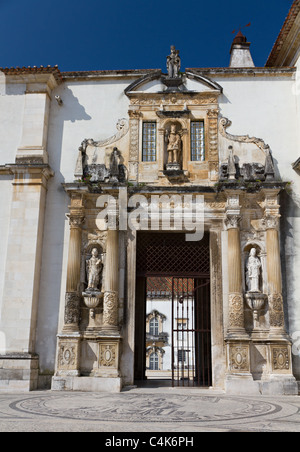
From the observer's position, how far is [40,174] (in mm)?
13516

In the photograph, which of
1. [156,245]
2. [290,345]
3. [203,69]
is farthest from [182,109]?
[290,345]

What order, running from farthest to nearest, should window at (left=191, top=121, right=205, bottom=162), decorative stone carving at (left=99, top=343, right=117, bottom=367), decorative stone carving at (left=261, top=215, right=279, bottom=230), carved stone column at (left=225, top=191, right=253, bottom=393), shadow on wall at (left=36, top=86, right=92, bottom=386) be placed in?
window at (left=191, top=121, right=205, bottom=162) < decorative stone carving at (left=261, top=215, right=279, bottom=230) < shadow on wall at (left=36, top=86, right=92, bottom=386) < decorative stone carving at (left=99, top=343, right=117, bottom=367) < carved stone column at (left=225, top=191, right=253, bottom=393)

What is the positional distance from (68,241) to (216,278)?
426cm

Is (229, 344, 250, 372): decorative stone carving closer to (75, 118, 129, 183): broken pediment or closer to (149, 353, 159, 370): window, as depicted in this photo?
(75, 118, 129, 183): broken pediment

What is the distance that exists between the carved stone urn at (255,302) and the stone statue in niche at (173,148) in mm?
4156

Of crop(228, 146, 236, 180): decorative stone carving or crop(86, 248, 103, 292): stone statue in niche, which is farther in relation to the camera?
crop(228, 146, 236, 180): decorative stone carving

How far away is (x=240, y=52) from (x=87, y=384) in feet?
52.8

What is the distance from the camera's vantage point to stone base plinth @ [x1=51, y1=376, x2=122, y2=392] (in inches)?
468

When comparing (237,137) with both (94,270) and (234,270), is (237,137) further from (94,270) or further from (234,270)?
(94,270)

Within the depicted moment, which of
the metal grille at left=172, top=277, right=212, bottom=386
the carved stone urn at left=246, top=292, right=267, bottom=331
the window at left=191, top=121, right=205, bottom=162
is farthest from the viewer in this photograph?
the window at left=191, top=121, right=205, bottom=162

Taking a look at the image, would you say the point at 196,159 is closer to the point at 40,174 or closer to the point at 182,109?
the point at 182,109

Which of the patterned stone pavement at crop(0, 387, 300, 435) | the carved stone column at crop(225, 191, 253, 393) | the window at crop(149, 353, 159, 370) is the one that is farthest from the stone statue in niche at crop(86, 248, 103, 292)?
the window at crop(149, 353, 159, 370)

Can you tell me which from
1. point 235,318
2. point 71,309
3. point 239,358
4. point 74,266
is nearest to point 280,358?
point 239,358

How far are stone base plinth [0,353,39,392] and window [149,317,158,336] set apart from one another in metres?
29.4
